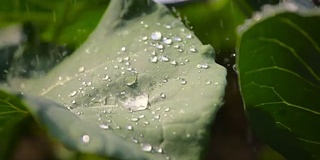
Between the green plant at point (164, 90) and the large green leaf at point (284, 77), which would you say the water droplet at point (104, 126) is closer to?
the green plant at point (164, 90)

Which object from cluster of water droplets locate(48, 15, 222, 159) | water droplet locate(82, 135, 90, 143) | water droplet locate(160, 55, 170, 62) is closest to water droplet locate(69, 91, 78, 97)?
cluster of water droplets locate(48, 15, 222, 159)

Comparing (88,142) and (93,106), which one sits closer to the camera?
(88,142)

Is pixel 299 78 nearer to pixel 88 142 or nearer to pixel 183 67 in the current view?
pixel 183 67

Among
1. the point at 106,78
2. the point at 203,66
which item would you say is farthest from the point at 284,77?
the point at 106,78

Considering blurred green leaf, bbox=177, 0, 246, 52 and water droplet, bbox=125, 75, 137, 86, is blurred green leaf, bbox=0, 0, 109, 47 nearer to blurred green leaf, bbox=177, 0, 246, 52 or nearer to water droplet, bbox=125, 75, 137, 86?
blurred green leaf, bbox=177, 0, 246, 52

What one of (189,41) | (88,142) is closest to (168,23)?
(189,41)

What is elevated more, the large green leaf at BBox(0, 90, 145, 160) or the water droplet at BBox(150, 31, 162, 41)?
the large green leaf at BBox(0, 90, 145, 160)
